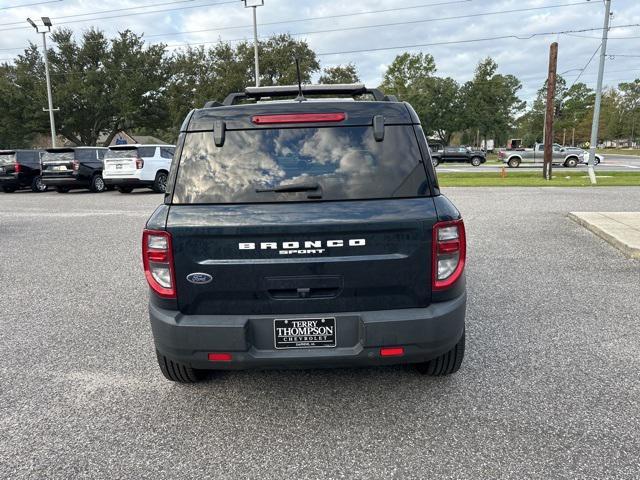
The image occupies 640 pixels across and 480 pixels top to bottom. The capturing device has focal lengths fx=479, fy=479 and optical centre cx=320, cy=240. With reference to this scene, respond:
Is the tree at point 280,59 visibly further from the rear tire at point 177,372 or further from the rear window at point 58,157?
the rear tire at point 177,372

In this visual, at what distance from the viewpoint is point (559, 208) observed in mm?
12016

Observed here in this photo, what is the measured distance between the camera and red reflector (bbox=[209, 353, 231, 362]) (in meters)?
2.75

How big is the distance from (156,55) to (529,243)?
4621cm

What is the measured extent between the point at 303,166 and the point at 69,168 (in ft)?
62.1

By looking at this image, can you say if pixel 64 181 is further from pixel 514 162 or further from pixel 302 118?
pixel 514 162

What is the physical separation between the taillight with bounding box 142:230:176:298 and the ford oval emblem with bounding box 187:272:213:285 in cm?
11

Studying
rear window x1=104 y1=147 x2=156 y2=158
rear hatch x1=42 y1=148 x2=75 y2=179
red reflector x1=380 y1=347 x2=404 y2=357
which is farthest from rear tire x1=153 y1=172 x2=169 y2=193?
red reflector x1=380 y1=347 x2=404 y2=357

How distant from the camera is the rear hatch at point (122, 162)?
1747cm

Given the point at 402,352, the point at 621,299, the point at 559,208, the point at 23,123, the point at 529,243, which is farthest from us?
the point at 23,123

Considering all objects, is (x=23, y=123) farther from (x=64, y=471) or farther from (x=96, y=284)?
(x=64, y=471)

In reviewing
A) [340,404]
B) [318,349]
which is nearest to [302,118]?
[318,349]

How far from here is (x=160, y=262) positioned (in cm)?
279

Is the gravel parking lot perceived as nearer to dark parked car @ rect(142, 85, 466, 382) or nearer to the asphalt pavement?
dark parked car @ rect(142, 85, 466, 382)

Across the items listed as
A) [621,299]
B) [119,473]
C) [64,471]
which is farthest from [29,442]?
[621,299]
